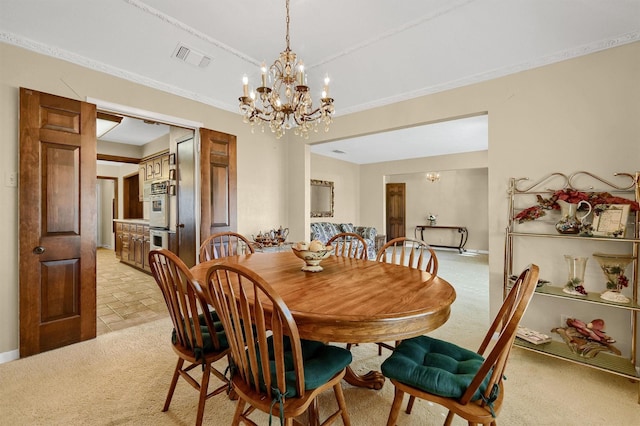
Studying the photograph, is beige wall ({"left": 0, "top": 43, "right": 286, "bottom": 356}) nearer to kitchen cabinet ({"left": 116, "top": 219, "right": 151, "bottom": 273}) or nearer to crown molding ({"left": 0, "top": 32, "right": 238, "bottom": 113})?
crown molding ({"left": 0, "top": 32, "right": 238, "bottom": 113})

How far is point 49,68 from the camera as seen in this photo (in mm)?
2566

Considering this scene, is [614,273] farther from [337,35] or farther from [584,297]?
[337,35]

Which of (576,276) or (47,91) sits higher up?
(47,91)

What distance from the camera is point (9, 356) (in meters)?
2.37

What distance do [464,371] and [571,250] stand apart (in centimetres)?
201

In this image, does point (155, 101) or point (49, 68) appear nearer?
point (49, 68)

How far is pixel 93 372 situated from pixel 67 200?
4.94ft

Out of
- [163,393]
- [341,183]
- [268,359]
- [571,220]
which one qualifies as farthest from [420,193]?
[268,359]

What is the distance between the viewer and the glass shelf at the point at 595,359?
204cm

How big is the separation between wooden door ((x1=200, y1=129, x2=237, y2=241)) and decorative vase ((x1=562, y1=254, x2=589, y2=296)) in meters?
3.63

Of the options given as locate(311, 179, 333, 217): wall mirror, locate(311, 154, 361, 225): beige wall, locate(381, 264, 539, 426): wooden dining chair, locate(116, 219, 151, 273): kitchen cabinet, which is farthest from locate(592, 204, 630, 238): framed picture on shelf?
locate(116, 219, 151, 273): kitchen cabinet

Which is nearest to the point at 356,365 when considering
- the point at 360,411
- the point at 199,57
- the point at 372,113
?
the point at 360,411

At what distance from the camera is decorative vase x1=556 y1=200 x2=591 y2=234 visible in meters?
2.41

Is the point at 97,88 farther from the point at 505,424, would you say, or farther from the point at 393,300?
the point at 505,424
